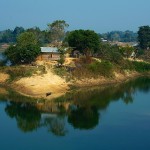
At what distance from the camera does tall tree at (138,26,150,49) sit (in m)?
79.0

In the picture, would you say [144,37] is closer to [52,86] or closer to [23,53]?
[23,53]

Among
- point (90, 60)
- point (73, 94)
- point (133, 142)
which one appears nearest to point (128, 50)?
point (90, 60)

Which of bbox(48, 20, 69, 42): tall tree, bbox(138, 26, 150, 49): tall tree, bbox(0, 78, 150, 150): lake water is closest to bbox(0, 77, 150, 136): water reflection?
bbox(0, 78, 150, 150): lake water

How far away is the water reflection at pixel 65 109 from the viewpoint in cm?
3006

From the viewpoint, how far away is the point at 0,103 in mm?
37312

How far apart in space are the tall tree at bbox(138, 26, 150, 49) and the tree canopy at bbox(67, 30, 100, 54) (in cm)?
2826

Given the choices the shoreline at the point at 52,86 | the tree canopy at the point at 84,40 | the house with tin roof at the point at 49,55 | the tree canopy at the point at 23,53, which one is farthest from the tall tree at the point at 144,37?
the tree canopy at the point at 23,53

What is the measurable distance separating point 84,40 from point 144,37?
30.5 m

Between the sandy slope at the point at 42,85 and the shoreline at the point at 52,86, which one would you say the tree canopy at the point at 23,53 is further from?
the shoreline at the point at 52,86

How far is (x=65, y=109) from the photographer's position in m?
35.2

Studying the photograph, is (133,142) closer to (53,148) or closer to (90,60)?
(53,148)

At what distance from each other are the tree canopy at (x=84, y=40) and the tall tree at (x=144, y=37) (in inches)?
1113

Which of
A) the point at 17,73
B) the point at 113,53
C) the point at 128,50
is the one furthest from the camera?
the point at 128,50

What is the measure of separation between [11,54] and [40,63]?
12.0 ft
